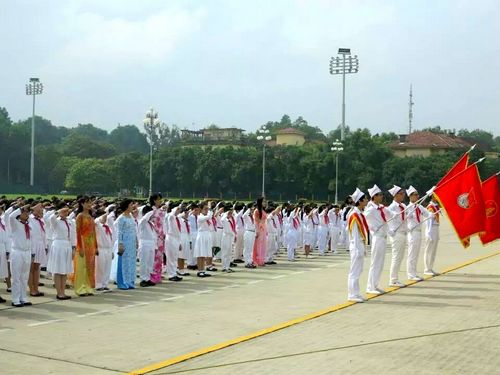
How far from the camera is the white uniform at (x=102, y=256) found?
12930 millimetres

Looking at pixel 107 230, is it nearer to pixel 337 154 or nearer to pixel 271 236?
pixel 271 236

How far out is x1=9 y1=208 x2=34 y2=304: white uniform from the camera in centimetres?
1101

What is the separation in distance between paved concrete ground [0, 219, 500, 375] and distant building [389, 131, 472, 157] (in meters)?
58.4

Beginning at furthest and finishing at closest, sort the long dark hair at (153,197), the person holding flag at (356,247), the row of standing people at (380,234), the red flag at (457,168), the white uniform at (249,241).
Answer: the white uniform at (249,241) < the red flag at (457,168) < the long dark hair at (153,197) < the row of standing people at (380,234) < the person holding flag at (356,247)

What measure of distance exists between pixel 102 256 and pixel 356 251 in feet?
15.8

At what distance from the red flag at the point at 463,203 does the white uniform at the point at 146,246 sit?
19.3 feet

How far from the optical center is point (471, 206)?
547 inches

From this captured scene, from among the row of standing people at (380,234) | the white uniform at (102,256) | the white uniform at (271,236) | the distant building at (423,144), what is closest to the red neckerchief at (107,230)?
the white uniform at (102,256)

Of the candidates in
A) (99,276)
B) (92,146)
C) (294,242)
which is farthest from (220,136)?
(99,276)

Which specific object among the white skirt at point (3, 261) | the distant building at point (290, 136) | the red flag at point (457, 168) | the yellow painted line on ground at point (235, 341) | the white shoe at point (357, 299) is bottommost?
the yellow painted line on ground at point (235, 341)

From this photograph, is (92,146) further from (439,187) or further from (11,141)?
(439,187)

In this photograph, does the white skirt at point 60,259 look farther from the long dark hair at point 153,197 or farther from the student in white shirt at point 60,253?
the long dark hair at point 153,197

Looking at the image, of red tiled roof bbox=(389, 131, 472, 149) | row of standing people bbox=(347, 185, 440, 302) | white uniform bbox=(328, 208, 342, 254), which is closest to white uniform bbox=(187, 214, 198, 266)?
row of standing people bbox=(347, 185, 440, 302)

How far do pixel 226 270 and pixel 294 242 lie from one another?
4.00 metres
